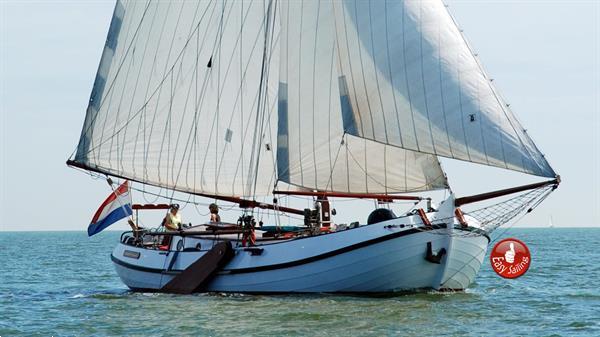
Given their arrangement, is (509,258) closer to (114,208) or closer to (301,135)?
(301,135)

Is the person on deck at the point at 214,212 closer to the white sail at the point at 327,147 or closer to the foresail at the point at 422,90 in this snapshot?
the white sail at the point at 327,147

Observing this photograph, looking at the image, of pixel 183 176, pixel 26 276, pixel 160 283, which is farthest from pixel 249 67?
pixel 26 276

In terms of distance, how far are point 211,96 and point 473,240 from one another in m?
9.51

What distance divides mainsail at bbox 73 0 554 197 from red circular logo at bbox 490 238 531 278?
7.63 feet

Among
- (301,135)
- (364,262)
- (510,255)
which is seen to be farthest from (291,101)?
(510,255)

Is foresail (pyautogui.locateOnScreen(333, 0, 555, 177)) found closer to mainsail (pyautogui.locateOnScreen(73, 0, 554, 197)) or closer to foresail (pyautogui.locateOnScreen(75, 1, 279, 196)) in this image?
mainsail (pyautogui.locateOnScreen(73, 0, 554, 197))

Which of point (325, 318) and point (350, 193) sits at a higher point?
point (350, 193)

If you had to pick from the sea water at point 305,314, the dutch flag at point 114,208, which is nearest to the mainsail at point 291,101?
the dutch flag at point 114,208

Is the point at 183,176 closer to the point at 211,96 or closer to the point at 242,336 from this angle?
the point at 211,96

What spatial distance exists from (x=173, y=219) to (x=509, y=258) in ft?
32.5

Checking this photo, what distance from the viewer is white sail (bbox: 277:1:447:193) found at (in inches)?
1164

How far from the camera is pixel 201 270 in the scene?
30.2 m

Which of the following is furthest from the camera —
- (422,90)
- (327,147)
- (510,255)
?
(327,147)

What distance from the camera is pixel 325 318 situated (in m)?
24.9
